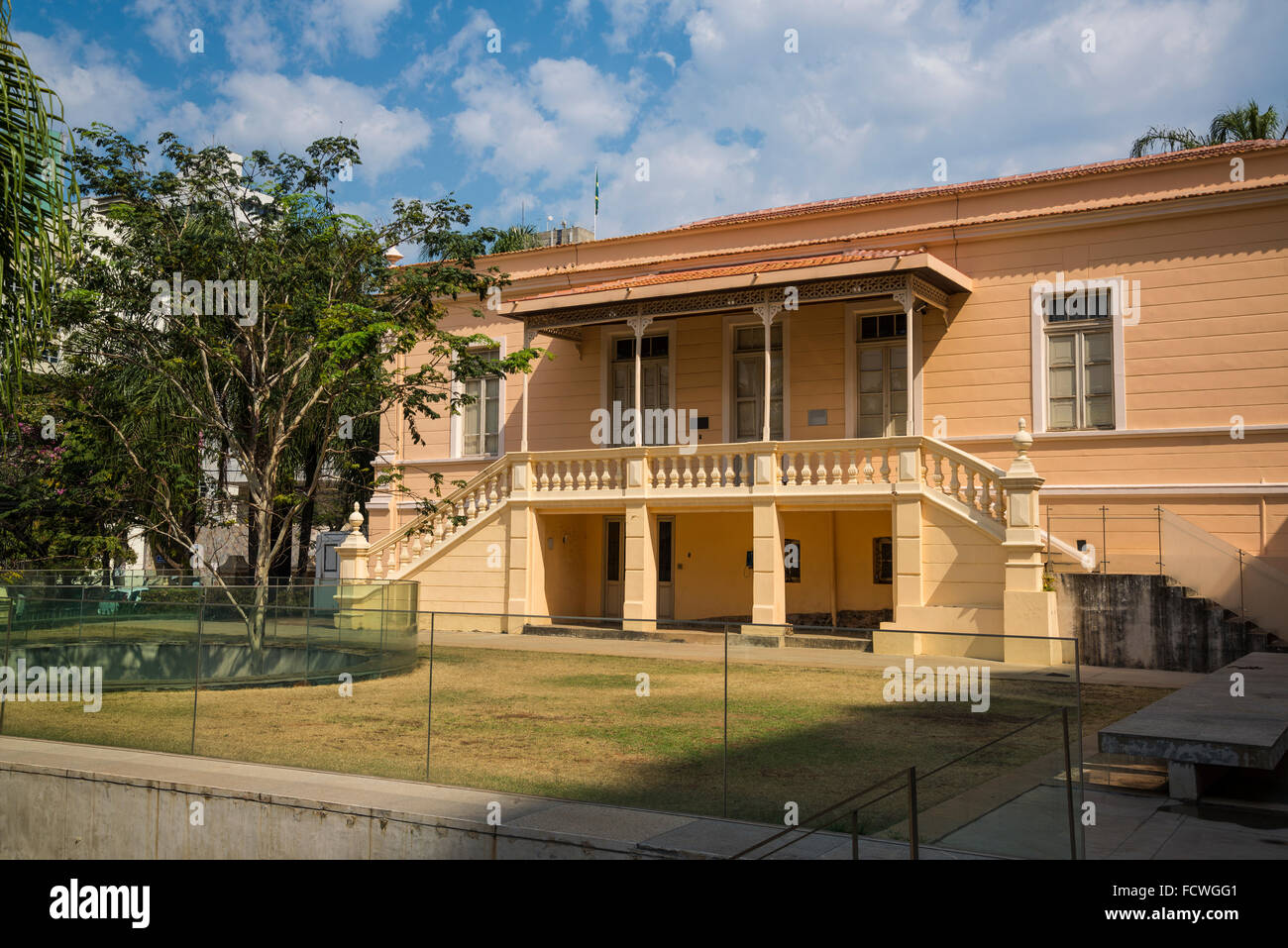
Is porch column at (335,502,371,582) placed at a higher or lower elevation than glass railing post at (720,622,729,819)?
higher

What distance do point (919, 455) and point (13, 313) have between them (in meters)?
14.1

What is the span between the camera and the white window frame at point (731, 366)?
21.3 m

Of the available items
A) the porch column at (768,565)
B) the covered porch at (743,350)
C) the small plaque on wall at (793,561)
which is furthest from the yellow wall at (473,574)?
the small plaque on wall at (793,561)

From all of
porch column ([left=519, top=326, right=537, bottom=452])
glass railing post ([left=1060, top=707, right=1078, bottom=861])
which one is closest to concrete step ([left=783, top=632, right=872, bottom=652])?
glass railing post ([left=1060, top=707, right=1078, bottom=861])

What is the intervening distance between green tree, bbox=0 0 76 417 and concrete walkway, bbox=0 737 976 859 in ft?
11.3

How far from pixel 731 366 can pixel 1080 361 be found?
644cm

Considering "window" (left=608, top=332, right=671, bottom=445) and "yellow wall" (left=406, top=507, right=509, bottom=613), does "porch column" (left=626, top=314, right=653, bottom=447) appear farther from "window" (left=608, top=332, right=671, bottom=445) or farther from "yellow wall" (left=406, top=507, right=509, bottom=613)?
"yellow wall" (left=406, top=507, right=509, bottom=613)

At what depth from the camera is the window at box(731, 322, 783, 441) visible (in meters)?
21.6

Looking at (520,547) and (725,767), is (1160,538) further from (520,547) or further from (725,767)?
(725,767)

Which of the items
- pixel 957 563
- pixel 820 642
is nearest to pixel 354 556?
pixel 957 563

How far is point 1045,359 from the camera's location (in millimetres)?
19031

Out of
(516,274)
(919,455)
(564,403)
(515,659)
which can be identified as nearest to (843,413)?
(919,455)

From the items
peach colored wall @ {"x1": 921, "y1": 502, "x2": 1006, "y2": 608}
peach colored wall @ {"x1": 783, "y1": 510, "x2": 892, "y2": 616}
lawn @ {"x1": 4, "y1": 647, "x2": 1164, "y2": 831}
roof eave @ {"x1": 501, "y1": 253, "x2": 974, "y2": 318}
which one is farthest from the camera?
peach colored wall @ {"x1": 783, "y1": 510, "x2": 892, "y2": 616}

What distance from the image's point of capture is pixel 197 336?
16859 millimetres
